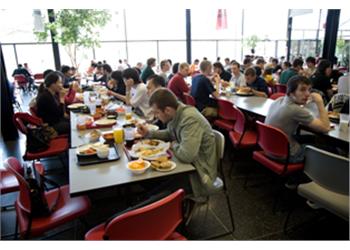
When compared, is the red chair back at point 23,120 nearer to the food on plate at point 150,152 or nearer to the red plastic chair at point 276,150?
the food on plate at point 150,152

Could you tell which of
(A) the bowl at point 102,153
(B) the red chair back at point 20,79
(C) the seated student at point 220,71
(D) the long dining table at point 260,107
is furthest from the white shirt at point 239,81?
(B) the red chair back at point 20,79

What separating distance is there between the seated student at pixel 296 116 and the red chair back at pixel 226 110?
3.16 feet

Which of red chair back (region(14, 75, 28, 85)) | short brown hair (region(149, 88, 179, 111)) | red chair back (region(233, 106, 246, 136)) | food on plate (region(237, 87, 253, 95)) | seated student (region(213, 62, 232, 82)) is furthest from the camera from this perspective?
red chair back (region(14, 75, 28, 85))

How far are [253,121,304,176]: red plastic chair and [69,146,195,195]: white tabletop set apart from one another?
0.95m

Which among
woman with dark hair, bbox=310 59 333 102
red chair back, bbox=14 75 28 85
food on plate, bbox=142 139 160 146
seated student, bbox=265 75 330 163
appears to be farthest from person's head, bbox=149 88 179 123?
red chair back, bbox=14 75 28 85

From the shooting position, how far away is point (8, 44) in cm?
952

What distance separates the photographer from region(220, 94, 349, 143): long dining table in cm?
229

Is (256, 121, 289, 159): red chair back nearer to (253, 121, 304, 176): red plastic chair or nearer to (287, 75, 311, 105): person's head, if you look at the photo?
(253, 121, 304, 176): red plastic chair

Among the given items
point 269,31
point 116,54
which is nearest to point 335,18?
point 269,31

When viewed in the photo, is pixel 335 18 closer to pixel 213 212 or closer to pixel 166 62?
pixel 166 62

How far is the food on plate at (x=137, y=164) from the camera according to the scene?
1.68 m

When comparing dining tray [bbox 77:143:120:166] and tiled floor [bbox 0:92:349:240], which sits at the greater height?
dining tray [bbox 77:143:120:166]

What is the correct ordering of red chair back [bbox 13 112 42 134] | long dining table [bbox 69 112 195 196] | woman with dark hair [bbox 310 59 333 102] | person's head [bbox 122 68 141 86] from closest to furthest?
long dining table [bbox 69 112 195 196] < red chair back [bbox 13 112 42 134] < person's head [bbox 122 68 141 86] < woman with dark hair [bbox 310 59 333 102]

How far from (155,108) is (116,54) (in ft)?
28.9
